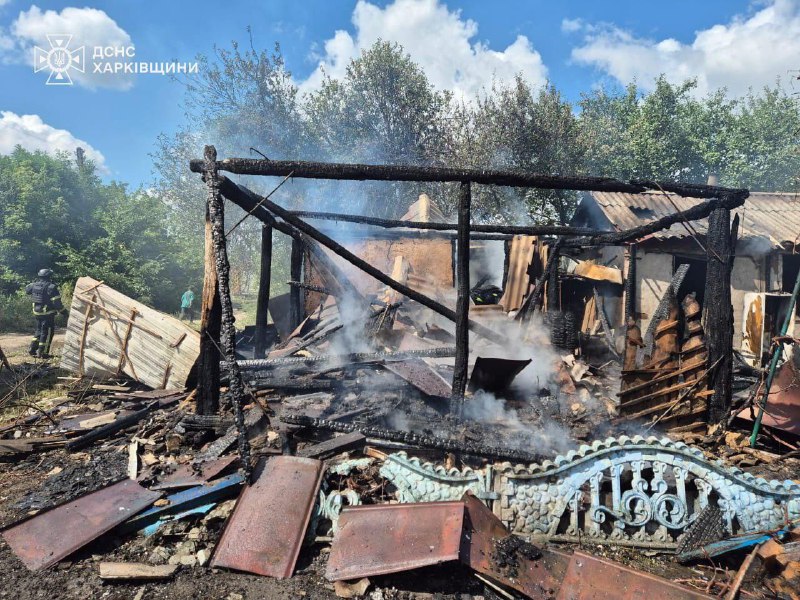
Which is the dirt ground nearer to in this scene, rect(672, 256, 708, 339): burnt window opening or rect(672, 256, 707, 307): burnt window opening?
rect(672, 256, 708, 339): burnt window opening

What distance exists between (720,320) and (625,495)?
2963 mm

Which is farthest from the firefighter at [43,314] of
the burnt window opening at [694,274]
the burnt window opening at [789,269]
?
the burnt window opening at [789,269]

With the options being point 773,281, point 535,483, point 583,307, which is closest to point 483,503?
point 535,483

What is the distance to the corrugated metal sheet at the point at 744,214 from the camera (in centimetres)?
1273

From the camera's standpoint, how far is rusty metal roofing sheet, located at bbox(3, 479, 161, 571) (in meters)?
3.36

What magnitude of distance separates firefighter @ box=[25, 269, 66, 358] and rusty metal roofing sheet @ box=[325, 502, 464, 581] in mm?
11587

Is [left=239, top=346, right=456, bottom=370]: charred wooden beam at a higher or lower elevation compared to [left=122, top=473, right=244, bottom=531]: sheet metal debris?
higher

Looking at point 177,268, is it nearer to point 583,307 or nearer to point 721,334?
point 583,307

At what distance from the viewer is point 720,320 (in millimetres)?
5148

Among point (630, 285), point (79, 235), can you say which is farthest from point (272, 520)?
point (79, 235)

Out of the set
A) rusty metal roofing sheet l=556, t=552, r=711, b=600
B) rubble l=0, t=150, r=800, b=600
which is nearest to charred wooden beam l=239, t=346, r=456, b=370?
rubble l=0, t=150, r=800, b=600

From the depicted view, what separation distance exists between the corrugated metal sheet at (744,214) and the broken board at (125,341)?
503 inches

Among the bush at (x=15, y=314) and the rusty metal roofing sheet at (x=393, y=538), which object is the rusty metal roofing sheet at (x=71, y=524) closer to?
the rusty metal roofing sheet at (x=393, y=538)

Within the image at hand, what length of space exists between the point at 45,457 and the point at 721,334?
8527mm
